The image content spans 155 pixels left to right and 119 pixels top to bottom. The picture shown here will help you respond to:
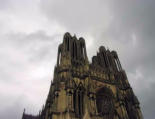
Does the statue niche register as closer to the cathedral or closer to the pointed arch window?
the cathedral

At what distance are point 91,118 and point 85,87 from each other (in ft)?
14.7

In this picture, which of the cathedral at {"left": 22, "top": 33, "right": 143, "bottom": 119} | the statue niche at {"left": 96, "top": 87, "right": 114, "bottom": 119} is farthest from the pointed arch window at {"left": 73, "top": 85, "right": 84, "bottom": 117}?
the statue niche at {"left": 96, "top": 87, "right": 114, "bottom": 119}

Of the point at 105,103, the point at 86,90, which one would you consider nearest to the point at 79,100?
the point at 86,90

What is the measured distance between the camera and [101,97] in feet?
74.1

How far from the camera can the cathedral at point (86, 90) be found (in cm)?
1830

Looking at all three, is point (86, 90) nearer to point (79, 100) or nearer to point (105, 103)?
point (79, 100)

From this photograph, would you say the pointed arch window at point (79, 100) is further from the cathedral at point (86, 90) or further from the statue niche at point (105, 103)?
the statue niche at point (105, 103)

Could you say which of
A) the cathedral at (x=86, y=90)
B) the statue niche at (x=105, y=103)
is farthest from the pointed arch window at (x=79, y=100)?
the statue niche at (x=105, y=103)

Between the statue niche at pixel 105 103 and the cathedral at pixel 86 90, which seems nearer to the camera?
the cathedral at pixel 86 90

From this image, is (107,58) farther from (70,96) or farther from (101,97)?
(70,96)

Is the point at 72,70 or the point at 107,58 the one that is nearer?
the point at 72,70

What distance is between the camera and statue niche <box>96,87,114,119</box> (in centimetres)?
2037

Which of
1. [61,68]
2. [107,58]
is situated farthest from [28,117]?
[107,58]

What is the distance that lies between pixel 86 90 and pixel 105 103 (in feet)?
11.7
